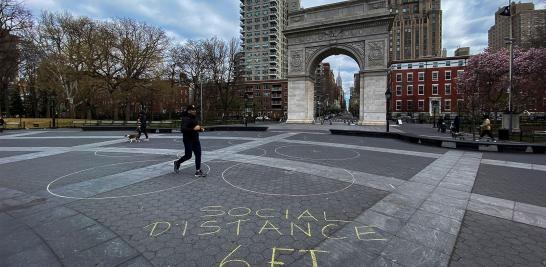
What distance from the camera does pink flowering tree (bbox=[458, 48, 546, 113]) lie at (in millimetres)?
31859

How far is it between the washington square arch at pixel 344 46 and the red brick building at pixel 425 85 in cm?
4036

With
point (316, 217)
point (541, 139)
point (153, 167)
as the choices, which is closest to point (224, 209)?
point (316, 217)

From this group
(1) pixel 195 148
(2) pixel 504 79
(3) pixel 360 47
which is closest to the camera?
(1) pixel 195 148

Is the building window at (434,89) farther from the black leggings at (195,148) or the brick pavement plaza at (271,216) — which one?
the black leggings at (195,148)

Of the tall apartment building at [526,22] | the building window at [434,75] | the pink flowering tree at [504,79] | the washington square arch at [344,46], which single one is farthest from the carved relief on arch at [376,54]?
the building window at [434,75]

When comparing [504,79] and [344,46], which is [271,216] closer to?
[344,46]

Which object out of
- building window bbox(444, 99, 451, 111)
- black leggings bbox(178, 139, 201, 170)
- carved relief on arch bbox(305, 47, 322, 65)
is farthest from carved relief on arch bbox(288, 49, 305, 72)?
building window bbox(444, 99, 451, 111)

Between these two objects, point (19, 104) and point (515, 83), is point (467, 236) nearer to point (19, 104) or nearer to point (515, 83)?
point (515, 83)

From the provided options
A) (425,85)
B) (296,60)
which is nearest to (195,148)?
(296,60)

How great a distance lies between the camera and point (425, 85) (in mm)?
71000

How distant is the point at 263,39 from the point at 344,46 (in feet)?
276

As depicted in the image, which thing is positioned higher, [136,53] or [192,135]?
[136,53]

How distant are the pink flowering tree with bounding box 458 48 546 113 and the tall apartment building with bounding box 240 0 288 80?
271ft

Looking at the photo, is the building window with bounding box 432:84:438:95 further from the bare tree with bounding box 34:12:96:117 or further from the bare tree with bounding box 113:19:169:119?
the bare tree with bounding box 34:12:96:117
